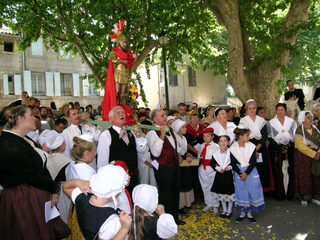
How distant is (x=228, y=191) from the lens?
493 cm

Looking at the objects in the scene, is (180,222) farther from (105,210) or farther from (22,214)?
(105,210)

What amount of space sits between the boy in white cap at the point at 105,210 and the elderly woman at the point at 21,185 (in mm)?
693

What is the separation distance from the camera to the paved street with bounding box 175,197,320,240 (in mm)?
4180

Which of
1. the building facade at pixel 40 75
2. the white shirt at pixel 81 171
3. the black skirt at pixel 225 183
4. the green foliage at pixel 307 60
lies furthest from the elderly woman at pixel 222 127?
the building facade at pixel 40 75

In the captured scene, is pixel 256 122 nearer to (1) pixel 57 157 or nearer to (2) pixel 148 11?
(1) pixel 57 157

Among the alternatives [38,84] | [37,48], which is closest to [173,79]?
[38,84]

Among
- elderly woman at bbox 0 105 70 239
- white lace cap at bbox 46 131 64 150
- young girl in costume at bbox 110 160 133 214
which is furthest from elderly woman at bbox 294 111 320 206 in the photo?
elderly woman at bbox 0 105 70 239

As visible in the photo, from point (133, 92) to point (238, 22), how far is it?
167 inches

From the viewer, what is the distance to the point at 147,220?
217cm

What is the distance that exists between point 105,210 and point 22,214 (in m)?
1.00

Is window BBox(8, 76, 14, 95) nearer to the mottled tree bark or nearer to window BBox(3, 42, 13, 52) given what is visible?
window BBox(3, 42, 13, 52)

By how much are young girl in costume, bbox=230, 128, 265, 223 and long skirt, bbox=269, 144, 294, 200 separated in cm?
109

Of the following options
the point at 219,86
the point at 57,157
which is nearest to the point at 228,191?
the point at 57,157

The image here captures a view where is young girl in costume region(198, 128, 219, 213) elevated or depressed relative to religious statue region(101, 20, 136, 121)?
depressed
